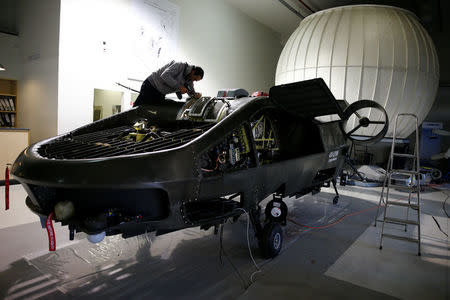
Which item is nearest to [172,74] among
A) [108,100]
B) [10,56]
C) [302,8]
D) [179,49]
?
[108,100]

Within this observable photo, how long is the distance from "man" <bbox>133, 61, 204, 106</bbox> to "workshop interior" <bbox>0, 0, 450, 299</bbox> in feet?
0.06

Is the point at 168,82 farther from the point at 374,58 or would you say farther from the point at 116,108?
the point at 374,58

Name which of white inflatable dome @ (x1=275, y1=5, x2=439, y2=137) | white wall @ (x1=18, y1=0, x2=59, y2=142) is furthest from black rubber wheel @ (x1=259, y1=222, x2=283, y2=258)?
white wall @ (x1=18, y1=0, x2=59, y2=142)

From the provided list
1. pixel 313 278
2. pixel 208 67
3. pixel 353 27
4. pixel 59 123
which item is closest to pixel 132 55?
pixel 59 123

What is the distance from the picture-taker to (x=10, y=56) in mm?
7910

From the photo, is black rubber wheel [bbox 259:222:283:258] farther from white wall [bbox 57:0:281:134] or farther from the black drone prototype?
white wall [bbox 57:0:281:134]

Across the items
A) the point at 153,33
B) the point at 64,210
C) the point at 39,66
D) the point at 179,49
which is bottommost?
the point at 64,210

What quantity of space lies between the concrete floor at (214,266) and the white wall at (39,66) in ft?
10.5

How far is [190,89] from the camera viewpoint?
4016 millimetres

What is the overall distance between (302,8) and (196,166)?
10.5 metres

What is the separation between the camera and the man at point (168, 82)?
155 inches

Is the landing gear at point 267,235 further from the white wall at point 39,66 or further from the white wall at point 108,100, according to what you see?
the white wall at point 108,100

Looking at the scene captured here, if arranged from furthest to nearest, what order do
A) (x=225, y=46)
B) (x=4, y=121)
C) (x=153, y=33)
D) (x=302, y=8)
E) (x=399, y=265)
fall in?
(x=302, y=8) < (x=225, y=46) < (x=4, y=121) < (x=153, y=33) < (x=399, y=265)

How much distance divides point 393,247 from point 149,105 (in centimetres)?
338
